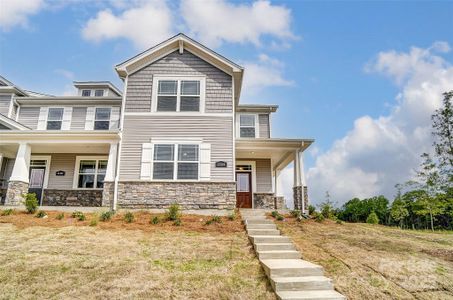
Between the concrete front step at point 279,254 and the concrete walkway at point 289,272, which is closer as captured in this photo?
the concrete walkway at point 289,272

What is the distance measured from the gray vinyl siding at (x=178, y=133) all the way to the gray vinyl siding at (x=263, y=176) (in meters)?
3.60

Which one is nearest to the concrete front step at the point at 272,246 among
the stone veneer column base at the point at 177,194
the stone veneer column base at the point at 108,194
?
the stone veneer column base at the point at 177,194

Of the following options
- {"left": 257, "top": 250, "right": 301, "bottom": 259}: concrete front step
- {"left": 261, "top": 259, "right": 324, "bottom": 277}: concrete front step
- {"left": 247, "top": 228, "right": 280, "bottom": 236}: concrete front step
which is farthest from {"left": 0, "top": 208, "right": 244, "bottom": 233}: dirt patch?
{"left": 261, "top": 259, "right": 324, "bottom": 277}: concrete front step

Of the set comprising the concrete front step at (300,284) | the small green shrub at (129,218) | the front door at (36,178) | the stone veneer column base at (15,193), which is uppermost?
the front door at (36,178)

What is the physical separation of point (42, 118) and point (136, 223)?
430 inches

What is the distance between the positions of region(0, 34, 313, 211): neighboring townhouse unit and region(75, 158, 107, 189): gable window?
0.17 ft

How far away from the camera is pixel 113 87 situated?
22.4m

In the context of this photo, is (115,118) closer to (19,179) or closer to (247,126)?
(19,179)

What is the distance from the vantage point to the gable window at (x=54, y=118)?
53.6ft

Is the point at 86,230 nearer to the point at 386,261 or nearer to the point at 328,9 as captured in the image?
the point at 386,261

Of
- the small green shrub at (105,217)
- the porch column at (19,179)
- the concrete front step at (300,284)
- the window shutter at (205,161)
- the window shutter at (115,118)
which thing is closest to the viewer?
the concrete front step at (300,284)

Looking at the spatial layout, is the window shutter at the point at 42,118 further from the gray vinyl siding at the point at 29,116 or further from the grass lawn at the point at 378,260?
the grass lawn at the point at 378,260

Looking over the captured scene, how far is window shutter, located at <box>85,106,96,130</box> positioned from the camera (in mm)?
16230

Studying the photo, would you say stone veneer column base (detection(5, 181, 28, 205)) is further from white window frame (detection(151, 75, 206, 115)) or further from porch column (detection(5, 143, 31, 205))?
white window frame (detection(151, 75, 206, 115))
